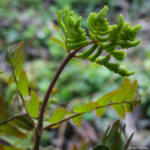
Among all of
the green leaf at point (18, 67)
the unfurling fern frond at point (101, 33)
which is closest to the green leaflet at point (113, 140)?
the unfurling fern frond at point (101, 33)

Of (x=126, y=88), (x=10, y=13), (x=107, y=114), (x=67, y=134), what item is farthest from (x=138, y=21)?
(x=126, y=88)

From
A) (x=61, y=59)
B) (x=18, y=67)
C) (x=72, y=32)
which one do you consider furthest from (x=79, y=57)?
(x=61, y=59)

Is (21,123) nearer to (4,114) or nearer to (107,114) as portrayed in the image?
(4,114)

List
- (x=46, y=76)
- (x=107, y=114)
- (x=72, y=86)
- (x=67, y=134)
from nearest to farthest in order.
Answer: (x=67, y=134) → (x=107, y=114) → (x=72, y=86) → (x=46, y=76)

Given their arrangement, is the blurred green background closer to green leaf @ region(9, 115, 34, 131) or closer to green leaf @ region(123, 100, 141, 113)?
green leaf @ region(9, 115, 34, 131)

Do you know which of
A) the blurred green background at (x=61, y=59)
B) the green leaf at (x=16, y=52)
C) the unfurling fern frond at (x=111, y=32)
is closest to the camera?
the unfurling fern frond at (x=111, y=32)

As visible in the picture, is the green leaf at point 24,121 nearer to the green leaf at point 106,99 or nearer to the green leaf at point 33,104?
the green leaf at point 33,104
